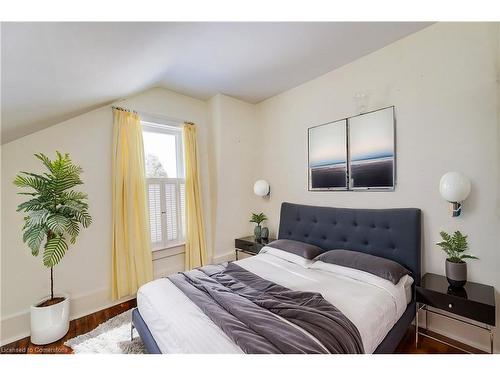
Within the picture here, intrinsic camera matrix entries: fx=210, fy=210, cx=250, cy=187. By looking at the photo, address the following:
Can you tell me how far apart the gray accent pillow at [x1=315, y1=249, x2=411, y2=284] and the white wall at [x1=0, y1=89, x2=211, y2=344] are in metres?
2.12

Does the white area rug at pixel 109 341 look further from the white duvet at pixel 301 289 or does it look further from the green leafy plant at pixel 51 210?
the green leafy plant at pixel 51 210

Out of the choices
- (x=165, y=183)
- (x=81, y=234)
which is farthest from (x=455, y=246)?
(x=81, y=234)

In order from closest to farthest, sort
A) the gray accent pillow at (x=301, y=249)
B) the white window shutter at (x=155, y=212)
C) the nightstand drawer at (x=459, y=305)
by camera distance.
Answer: the nightstand drawer at (x=459, y=305)
the gray accent pillow at (x=301, y=249)
the white window shutter at (x=155, y=212)

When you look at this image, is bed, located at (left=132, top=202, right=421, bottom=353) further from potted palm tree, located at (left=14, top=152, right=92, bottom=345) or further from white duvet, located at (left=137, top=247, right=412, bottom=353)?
potted palm tree, located at (left=14, top=152, right=92, bottom=345)

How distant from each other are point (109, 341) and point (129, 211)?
4.18 ft

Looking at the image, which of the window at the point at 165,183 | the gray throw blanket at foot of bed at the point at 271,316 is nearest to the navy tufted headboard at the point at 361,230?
the gray throw blanket at foot of bed at the point at 271,316

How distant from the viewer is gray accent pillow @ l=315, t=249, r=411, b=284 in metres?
1.70

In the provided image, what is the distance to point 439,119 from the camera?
1821mm

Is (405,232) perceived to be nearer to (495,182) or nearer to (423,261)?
(423,261)

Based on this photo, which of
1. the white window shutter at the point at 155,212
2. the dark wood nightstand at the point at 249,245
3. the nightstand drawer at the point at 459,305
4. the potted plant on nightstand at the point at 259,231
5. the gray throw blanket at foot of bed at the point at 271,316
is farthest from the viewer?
the potted plant on nightstand at the point at 259,231

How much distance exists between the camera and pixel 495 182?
1.59 m

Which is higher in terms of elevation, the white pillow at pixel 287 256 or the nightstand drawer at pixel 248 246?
the white pillow at pixel 287 256

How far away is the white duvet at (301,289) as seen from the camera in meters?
1.17

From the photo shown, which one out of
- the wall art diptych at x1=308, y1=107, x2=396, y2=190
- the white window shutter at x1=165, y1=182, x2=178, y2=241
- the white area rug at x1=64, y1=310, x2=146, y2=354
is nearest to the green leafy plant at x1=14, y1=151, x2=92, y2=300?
the white area rug at x1=64, y1=310, x2=146, y2=354
